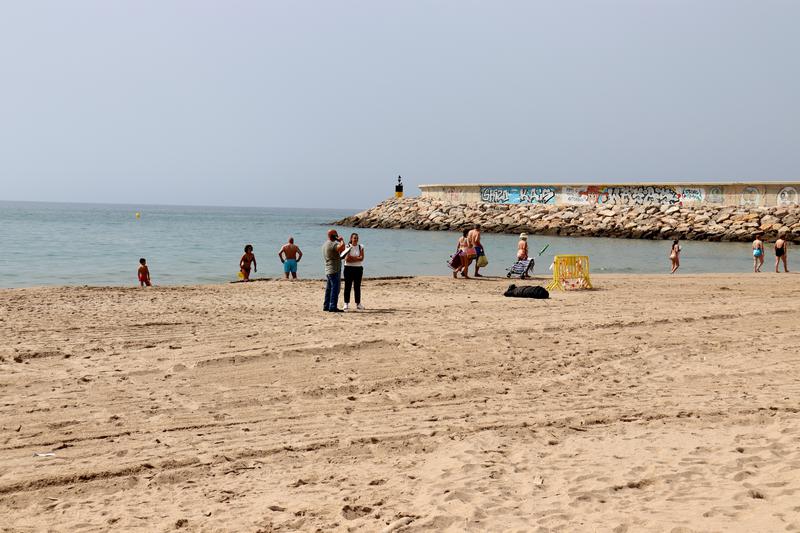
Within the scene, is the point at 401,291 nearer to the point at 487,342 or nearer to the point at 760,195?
the point at 487,342

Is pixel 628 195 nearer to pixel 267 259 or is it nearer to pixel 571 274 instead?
pixel 267 259

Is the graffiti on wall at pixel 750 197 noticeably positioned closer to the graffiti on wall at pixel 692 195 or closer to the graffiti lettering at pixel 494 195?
the graffiti on wall at pixel 692 195

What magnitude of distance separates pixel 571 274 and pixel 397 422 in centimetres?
1133

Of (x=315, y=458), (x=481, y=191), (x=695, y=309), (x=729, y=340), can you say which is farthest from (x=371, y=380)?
(x=481, y=191)

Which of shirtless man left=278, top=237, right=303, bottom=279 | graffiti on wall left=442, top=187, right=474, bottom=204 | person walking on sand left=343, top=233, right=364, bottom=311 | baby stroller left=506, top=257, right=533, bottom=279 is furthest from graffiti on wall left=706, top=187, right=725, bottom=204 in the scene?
person walking on sand left=343, top=233, right=364, bottom=311

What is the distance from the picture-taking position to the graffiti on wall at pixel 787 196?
42906 millimetres

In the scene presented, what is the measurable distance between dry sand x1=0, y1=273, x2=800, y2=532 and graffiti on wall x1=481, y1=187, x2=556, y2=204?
43.5 m

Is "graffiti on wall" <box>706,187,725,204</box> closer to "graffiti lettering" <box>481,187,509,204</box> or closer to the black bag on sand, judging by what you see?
"graffiti lettering" <box>481,187,509,204</box>

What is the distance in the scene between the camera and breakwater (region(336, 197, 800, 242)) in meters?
42.4

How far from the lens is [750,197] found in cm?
4456

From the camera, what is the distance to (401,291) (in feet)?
51.7

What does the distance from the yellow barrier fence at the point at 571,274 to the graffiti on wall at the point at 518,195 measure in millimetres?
37590

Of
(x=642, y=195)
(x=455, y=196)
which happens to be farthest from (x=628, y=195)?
(x=455, y=196)

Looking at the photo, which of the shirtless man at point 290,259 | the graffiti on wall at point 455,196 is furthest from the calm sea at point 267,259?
the graffiti on wall at point 455,196
